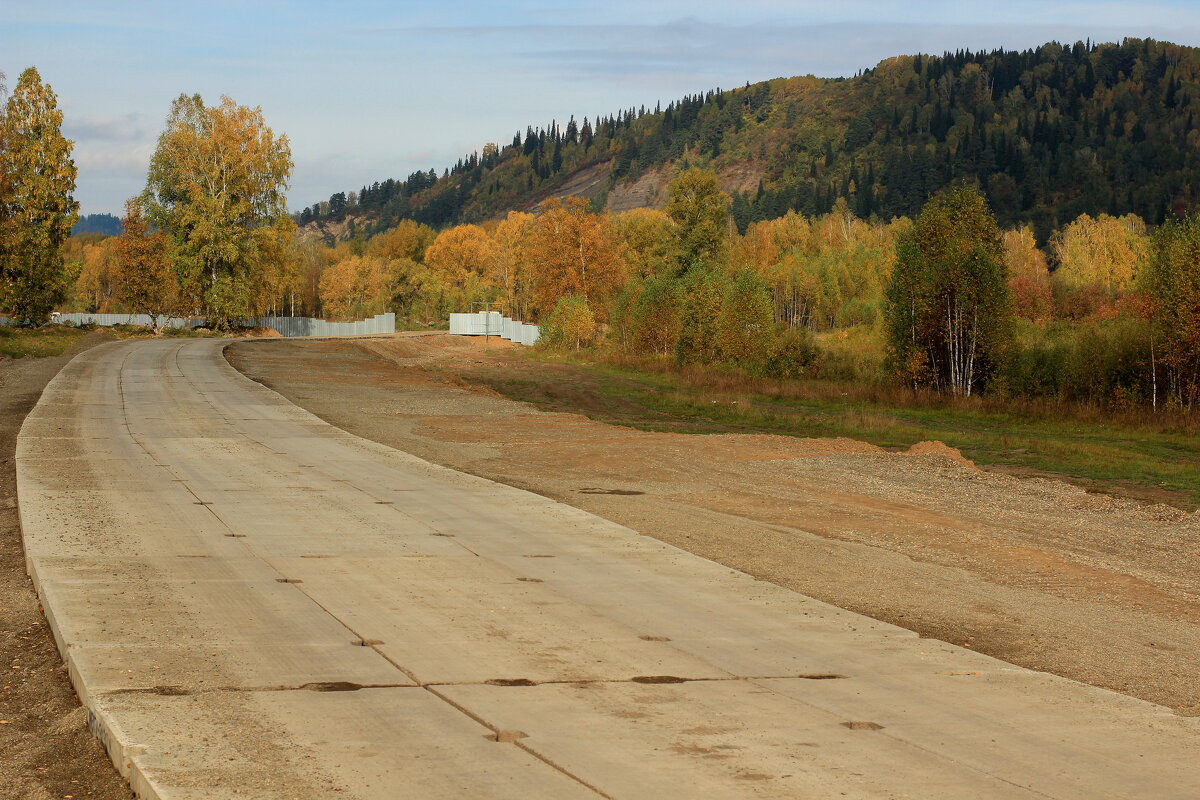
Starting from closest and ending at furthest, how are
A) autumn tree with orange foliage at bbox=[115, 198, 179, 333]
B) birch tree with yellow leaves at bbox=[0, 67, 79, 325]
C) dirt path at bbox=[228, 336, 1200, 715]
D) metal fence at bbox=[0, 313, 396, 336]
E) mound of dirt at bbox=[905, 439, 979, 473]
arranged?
dirt path at bbox=[228, 336, 1200, 715] < mound of dirt at bbox=[905, 439, 979, 473] < birch tree with yellow leaves at bbox=[0, 67, 79, 325] < autumn tree with orange foliage at bbox=[115, 198, 179, 333] < metal fence at bbox=[0, 313, 396, 336]

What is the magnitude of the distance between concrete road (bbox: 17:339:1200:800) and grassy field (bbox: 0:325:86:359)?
4104 centimetres

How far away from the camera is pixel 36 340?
192 ft

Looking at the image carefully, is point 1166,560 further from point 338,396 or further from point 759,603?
point 338,396

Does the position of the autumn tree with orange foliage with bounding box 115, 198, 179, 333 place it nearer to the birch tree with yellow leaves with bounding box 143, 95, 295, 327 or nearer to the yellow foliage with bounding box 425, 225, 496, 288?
the birch tree with yellow leaves with bounding box 143, 95, 295, 327

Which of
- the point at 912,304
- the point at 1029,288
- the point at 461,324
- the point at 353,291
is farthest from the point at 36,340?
the point at 353,291

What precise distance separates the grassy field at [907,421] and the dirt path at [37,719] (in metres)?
19.7

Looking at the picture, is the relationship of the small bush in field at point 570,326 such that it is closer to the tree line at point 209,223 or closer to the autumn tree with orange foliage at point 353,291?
the tree line at point 209,223

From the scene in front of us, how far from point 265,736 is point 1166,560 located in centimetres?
1219

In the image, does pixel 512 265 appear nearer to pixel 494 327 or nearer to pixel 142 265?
pixel 494 327

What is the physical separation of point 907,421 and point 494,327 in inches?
2451

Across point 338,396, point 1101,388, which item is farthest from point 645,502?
point 1101,388

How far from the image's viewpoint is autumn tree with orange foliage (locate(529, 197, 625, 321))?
90.2 meters

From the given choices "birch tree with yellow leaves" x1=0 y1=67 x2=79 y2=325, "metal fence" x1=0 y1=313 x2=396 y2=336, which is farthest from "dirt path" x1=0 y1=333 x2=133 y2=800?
"metal fence" x1=0 y1=313 x2=396 y2=336

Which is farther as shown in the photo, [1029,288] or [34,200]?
[1029,288]
